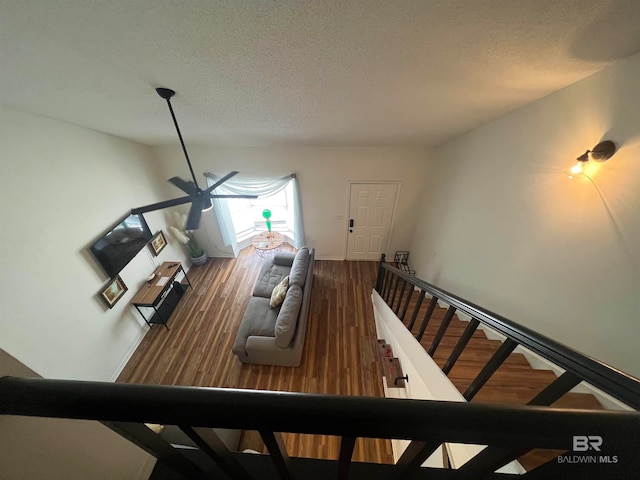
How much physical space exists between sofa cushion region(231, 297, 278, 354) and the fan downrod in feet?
8.42

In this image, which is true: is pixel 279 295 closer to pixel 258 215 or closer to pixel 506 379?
pixel 506 379

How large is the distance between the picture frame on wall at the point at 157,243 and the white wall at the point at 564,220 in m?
4.47

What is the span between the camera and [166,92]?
151 cm

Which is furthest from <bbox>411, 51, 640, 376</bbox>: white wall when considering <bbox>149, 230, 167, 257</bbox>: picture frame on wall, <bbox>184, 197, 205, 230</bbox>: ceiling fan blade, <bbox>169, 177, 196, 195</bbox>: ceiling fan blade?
<bbox>149, 230, 167, 257</bbox>: picture frame on wall

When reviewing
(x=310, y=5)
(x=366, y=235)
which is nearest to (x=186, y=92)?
(x=310, y=5)

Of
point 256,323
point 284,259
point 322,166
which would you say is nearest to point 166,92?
point 322,166

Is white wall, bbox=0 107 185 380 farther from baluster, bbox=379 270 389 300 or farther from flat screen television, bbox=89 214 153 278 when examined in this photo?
baluster, bbox=379 270 389 300

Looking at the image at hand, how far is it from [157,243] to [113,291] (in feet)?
3.23

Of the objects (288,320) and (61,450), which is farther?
(288,320)

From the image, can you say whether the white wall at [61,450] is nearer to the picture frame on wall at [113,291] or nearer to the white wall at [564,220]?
the white wall at [564,220]

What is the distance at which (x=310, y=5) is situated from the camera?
82 cm

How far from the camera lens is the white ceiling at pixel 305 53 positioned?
846 mm

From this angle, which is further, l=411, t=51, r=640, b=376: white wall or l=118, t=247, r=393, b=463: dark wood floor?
l=118, t=247, r=393, b=463: dark wood floor

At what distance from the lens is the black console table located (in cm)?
318
